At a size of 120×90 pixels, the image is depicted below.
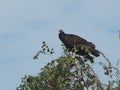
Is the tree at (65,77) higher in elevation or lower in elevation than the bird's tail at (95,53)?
lower

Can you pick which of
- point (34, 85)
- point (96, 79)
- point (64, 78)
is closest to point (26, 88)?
point (34, 85)

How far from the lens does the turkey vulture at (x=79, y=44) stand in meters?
10.0

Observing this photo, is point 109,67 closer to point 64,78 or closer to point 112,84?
point 112,84

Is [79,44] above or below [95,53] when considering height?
above

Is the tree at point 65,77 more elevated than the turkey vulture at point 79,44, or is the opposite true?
the turkey vulture at point 79,44

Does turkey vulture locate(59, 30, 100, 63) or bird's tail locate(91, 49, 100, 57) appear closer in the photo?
turkey vulture locate(59, 30, 100, 63)

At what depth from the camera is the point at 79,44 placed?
38.5 feet

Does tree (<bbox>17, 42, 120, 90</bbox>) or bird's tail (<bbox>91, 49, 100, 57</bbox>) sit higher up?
bird's tail (<bbox>91, 49, 100, 57</bbox>)

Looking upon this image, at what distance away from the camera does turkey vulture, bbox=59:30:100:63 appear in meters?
10.0

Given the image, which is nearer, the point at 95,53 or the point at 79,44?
the point at 95,53

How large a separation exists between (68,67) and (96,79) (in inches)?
25.6

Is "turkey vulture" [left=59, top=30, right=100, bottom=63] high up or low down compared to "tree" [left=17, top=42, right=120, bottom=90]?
up

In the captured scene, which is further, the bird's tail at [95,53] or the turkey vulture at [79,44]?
the bird's tail at [95,53]

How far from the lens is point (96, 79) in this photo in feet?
25.2
